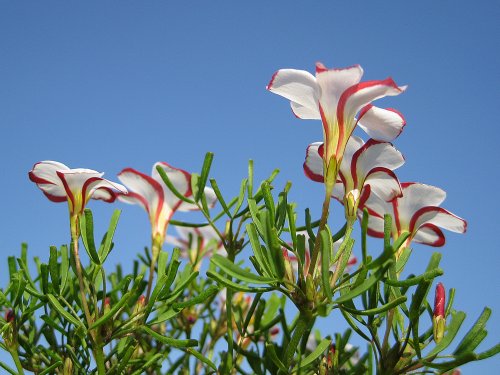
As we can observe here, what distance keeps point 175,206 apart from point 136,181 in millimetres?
160

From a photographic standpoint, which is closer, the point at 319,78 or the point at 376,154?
the point at 319,78

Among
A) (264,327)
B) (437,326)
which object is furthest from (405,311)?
(264,327)

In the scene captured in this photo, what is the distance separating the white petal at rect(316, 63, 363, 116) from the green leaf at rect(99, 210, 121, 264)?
0.66 metres

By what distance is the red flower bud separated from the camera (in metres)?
1.53

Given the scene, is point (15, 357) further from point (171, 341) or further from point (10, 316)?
point (171, 341)

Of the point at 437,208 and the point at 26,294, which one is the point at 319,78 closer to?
the point at 437,208

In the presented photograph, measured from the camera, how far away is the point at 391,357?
4.97ft

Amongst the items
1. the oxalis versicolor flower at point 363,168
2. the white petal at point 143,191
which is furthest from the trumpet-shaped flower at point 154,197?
the oxalis versicolor flower at point 363,168

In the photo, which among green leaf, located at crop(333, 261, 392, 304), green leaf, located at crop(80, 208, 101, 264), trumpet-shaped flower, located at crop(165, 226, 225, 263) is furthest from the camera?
trumpet-shaped flower, located at crop(165, 226, 225, 263)

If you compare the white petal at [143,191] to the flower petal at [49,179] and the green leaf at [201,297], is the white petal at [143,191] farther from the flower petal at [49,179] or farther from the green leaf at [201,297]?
the green leaf at [201,297]

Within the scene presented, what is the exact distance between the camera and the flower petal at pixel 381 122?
144 cm

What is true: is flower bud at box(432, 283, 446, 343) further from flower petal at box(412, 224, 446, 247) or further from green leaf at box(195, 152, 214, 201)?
green leaf at box(195, 152, 214, 201)

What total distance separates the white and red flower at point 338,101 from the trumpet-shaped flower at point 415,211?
255mm

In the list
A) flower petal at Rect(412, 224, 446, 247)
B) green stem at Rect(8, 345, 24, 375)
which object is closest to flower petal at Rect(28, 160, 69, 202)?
green stem at Rect(8, 345, 24, 375)
